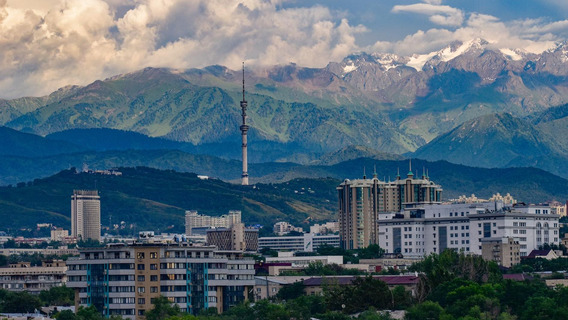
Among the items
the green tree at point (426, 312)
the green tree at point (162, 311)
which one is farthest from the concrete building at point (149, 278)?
the green tree at point (426, 312)

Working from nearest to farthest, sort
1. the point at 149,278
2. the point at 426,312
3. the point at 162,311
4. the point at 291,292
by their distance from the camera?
the point at 426,312, the point at 162,311, the point at 149,278, the point at 291,292

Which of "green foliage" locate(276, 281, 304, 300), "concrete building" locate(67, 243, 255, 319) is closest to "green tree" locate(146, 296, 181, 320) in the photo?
"concrete building" locate(67, 243, 255, 319)

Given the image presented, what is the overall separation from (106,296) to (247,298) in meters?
16.8

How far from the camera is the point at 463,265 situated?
180875mm

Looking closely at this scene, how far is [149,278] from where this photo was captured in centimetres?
15212

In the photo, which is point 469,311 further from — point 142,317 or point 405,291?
Result: point 142,317

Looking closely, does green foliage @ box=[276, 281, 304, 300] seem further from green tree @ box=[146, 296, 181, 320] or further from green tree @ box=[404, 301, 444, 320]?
green tree @ box=[404, 301, 444, 320]

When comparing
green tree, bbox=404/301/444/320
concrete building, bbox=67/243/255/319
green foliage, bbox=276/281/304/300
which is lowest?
green tree, bbox=404/301/444/320

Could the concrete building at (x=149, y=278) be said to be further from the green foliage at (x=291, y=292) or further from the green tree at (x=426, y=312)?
the green tree at (x=426, y=312)

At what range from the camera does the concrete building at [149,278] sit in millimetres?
151625

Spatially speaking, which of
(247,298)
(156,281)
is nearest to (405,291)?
(247,298)

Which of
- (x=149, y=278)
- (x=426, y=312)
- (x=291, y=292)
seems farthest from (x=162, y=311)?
(x=291, y=292)

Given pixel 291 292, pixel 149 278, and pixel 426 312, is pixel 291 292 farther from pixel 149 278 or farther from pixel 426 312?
pixel 426 312

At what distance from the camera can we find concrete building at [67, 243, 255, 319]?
15162cm
